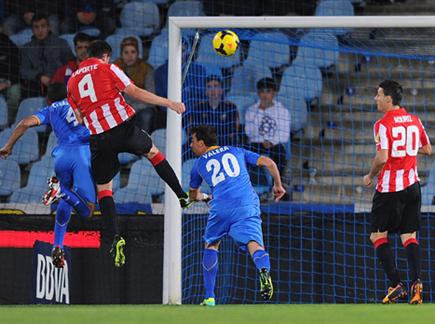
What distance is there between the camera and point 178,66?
11094 millimetres

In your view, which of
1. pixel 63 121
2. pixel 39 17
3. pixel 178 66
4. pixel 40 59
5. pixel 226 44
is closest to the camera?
pixel 226 44

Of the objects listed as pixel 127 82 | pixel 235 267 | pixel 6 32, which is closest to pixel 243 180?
pixel 127 82

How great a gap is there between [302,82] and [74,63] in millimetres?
2730

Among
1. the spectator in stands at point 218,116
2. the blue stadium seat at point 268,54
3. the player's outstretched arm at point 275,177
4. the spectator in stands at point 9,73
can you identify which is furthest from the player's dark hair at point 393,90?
the spectator in stands at point 9,73

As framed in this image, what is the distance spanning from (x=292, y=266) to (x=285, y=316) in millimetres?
4108

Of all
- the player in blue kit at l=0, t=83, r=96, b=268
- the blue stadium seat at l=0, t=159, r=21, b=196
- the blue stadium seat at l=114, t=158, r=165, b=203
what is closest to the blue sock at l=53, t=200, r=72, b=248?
the player in blue kit at l=0, t=83, r=96, b=268

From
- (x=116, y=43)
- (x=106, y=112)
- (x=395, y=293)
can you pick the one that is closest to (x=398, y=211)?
(x=395, y=293)

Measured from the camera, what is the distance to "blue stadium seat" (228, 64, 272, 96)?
14.7 m

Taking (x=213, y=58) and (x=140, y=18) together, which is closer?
(x=213, y=58)

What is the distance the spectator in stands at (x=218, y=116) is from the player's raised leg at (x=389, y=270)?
10.8ft

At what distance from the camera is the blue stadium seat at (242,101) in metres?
14.0

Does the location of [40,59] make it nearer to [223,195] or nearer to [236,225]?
[223,195]

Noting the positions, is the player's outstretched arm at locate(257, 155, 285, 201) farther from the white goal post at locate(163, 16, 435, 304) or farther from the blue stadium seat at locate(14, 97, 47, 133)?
the blue stadium seat at locate(14, 97, 47, 133)

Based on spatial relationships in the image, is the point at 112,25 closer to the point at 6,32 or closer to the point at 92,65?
the point at 6,32
